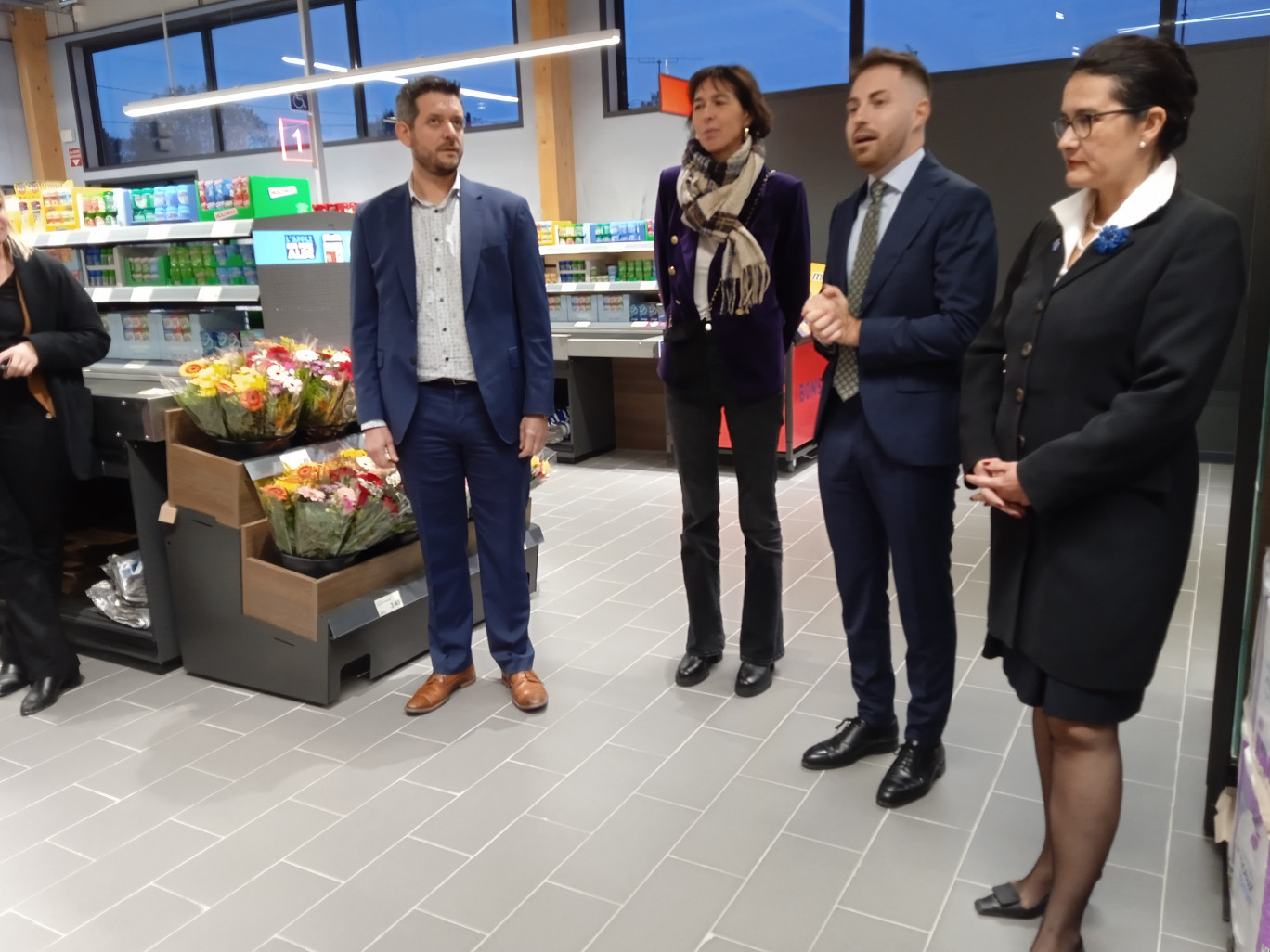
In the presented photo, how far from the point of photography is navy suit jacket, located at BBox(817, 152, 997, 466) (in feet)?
6.86

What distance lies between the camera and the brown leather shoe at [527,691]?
2953mm

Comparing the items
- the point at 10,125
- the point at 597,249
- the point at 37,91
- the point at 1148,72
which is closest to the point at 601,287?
the point at 597,249

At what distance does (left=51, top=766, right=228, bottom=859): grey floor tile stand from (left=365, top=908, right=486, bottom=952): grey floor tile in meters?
0.68

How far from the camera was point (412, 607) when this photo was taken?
336cm

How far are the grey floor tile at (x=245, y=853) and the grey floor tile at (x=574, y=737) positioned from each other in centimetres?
52

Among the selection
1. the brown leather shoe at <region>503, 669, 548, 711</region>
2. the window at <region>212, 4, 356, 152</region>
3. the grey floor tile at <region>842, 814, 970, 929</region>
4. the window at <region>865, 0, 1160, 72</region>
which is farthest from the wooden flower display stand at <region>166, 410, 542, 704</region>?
the window at <region>212, 4, 356, 152</region>

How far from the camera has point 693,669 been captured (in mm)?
3131

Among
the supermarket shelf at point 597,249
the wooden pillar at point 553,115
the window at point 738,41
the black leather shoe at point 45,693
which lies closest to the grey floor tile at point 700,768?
the black leather shoe at point 45,693

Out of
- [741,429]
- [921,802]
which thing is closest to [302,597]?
[741,429]

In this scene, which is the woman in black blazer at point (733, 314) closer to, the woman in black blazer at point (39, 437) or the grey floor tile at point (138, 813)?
the grey floor tile at point (138, 813)

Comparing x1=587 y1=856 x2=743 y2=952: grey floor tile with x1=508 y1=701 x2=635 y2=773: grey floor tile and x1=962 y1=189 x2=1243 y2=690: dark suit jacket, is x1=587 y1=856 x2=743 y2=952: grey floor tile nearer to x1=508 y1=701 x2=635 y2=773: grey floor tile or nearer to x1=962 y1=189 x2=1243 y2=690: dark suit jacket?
x1=508 y1=701 x2=635 y2=773: grey floor tile

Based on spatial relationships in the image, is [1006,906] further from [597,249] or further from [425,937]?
[597,249]

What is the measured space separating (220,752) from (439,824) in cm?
83

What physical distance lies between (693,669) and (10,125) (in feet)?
40.6
